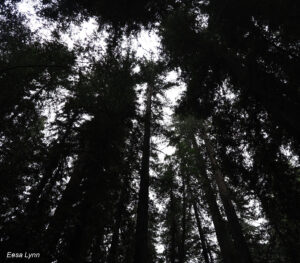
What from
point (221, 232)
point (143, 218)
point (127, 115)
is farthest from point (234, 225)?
point (127, 115)

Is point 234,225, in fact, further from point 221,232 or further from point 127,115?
point 127,115

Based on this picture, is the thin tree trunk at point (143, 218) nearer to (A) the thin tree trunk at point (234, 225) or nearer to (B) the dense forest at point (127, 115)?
(B) the dense forest at point (127, 115)

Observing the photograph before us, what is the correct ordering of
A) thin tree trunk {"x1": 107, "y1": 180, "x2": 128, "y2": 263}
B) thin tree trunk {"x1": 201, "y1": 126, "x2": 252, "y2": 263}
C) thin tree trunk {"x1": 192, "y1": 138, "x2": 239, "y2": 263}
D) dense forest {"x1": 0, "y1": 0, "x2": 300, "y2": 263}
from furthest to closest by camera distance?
thin tree trunk {"x1": 192, "y1": 138, "x2": 239, "y2": 263} → thin tree trunk {"x1": 201, "y1": 126, "x2": 252, "y2": 263} → thin tree trunk {"x1": 107, "y1": 180, "x2": 128, "y2": 263} → dense forest {"x1": 0, "y1": 0, "x2": 300, "y2": 263}

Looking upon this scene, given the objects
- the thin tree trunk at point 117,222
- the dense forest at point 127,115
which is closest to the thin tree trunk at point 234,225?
the dense forest at point 127,115

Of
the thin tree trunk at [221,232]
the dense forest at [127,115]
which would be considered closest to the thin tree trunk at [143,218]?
the dense forest at [127,115]

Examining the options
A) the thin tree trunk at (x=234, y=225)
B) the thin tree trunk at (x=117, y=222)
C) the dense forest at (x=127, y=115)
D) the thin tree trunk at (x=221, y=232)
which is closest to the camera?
the dense forest at (x=127, y=115)

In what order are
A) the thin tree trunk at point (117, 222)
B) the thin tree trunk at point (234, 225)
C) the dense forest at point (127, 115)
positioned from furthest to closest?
1. the thin tree trunk at point (234, 225)
2. the thin tree trunk at point (117, 222)
3. the dense forest at point (127, 115)

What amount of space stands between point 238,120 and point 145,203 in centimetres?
573

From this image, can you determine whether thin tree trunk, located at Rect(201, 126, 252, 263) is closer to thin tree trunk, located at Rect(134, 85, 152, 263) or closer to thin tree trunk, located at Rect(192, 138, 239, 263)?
Result: thin tree trunk, located at Rect(192, 138, 239, 263)

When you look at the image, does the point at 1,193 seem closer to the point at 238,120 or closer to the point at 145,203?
the point at 145,203

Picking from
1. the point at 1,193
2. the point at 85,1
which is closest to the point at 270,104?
the point at 1,193

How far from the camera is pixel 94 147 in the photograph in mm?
6805

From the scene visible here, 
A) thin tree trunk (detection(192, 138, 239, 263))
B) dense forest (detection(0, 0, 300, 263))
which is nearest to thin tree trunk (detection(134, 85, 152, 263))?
dense forest (detection(0, 0, 300, 263))

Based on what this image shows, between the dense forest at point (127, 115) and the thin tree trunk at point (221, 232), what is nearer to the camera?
the dense forest at point (127, 115)
